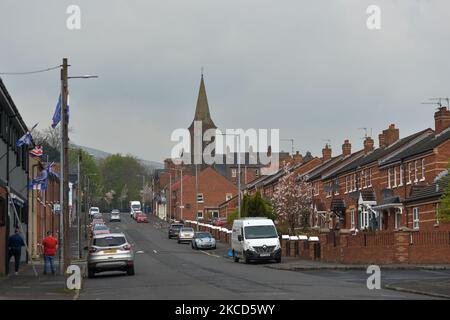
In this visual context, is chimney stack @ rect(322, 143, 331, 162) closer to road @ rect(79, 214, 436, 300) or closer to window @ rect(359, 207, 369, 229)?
window @ rect(359, 207, 369, 229)

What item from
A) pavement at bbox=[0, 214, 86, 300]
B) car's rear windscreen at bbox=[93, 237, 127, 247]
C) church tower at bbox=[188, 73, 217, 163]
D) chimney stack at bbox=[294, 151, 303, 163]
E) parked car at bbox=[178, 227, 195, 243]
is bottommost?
pavement at bbox=[0, 214, 86, 300]

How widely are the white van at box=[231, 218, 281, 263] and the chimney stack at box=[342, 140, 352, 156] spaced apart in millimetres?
41923

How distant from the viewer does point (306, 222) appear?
78062 mm

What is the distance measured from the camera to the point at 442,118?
5628 cm

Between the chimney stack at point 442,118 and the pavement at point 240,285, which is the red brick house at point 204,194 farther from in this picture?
the pavement at point 240,285

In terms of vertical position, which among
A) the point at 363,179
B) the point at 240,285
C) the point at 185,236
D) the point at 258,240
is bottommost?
the point at 240,285

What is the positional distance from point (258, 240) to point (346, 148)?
43606mm

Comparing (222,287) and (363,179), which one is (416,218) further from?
(222,287)

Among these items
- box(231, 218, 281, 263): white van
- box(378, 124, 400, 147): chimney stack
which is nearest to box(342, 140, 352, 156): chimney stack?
box(378, 124, 400, 147): chimney stack

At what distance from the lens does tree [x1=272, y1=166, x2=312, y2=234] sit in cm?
7951

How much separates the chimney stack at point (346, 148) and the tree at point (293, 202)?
18.8 ft

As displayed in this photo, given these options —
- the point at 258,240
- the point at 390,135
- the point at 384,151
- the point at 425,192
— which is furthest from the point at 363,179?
the point at 258,240
